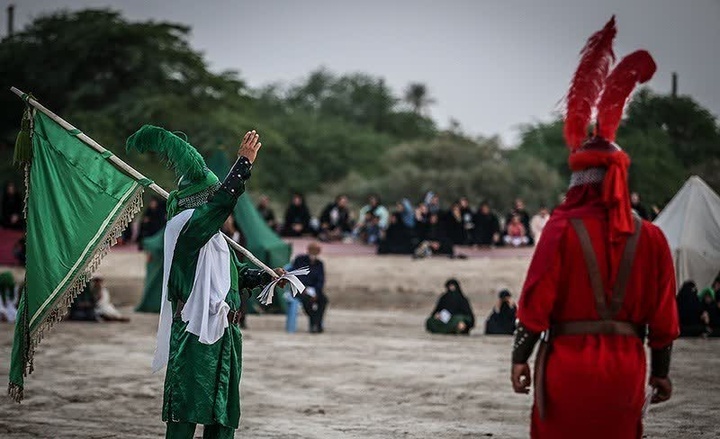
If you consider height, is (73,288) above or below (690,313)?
below

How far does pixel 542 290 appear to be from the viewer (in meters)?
5.76

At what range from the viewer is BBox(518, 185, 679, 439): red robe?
5.75 m

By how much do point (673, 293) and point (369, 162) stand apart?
55.7 m

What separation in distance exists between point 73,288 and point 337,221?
23.8 metres

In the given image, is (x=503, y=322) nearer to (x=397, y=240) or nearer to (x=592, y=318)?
(x=397, y=240)

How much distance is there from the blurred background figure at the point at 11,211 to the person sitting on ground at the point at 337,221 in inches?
268

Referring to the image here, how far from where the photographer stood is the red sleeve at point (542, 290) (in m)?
5.75

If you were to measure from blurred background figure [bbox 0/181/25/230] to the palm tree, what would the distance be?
52.4 meters

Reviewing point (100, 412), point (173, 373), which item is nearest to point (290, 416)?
point (100, 412)

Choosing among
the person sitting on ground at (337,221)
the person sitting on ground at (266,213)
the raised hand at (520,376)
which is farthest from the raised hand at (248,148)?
the person sitting on ground at (337,221)

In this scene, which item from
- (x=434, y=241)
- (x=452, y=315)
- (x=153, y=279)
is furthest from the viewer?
(x=434, y=241)

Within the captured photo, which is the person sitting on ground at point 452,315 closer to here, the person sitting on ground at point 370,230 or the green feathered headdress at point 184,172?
the person sitting on ground at point 370,230

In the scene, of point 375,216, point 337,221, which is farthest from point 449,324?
point 337,221

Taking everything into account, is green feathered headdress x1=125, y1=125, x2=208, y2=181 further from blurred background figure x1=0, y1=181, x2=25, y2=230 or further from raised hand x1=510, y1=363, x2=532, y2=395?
Result: blurred background figure x1=0, y1=181, x2=25, y2=230
